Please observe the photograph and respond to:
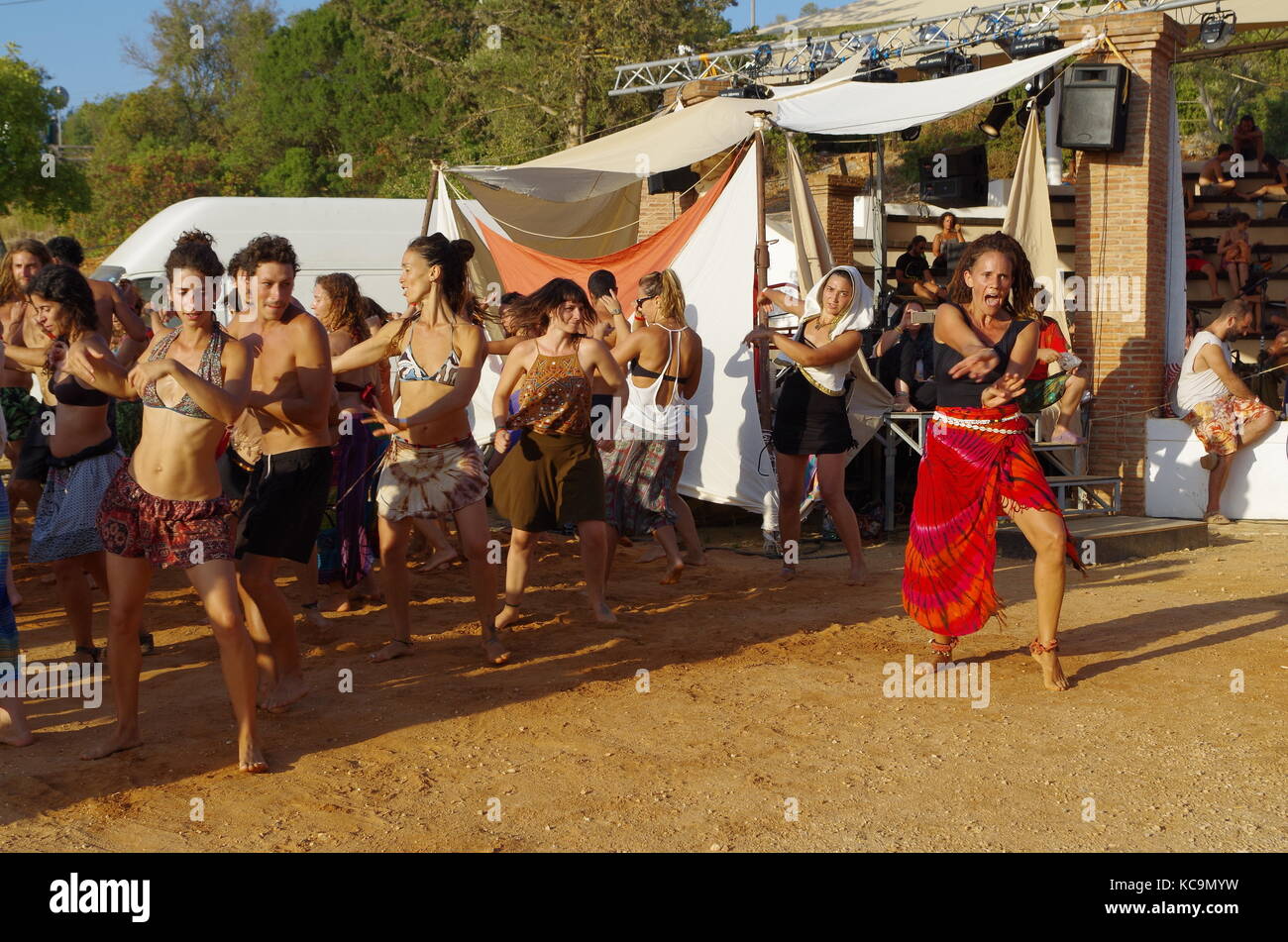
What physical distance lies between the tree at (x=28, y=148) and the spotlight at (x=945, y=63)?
15.3 m

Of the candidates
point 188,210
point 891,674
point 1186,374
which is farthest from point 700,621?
point 188,210

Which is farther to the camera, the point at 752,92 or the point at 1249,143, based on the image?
the point at 1249,143

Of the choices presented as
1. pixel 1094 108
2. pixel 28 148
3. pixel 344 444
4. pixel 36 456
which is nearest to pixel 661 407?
pixel 344 444

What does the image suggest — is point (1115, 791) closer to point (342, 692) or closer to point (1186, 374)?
point (342, 692)

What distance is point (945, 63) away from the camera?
14.3 metres

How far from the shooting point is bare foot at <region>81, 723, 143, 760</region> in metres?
4.65

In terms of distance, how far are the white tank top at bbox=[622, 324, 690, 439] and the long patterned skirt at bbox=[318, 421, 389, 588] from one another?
1691 mm

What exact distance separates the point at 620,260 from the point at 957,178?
8.50m

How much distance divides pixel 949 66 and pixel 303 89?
31.7 m

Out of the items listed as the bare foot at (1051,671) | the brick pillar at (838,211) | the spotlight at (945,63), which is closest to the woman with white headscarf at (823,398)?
the bare foot at (1051,671)

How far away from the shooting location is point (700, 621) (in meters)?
7.03

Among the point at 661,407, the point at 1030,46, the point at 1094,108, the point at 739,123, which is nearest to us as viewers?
the point at 661,407

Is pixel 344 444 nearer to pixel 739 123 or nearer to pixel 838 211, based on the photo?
pixel 739 123

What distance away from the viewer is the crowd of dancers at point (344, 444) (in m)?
4.45
